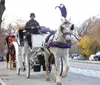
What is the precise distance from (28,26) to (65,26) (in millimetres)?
4358

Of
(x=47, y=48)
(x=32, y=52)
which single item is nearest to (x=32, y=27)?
(x=32, y=52)

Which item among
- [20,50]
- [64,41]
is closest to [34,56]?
[20,50]

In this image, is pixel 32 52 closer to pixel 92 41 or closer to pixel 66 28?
pixel 66 28

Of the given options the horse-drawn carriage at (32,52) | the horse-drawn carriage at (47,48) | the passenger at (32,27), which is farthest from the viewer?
the passenger at (32,27)

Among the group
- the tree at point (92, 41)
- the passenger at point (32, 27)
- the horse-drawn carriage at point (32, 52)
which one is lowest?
the horse-drawn carriage at point (32, 52)

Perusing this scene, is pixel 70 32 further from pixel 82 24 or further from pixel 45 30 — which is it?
pixel 82 24

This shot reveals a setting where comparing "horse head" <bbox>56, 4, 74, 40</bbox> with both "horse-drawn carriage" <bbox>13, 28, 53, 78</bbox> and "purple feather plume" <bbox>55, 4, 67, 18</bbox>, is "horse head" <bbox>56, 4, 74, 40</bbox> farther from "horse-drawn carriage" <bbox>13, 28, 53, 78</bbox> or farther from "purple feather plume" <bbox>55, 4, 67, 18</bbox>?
"horse-drawn carriage" <bbox>13, 28, 53, 78</bbox>

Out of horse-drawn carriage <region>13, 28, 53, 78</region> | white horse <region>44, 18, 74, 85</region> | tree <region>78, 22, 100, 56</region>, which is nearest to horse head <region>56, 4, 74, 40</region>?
white horse <region>44, 18, 74, 85</region>

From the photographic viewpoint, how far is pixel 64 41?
12562 mm

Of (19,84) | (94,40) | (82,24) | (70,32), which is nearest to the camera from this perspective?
(70,32)

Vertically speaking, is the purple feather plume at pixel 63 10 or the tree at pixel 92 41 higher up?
the tree at pixel 92 41

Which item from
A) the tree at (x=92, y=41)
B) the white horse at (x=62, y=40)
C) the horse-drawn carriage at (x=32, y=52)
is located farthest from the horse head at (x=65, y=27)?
the tree at (x=92, y=41)

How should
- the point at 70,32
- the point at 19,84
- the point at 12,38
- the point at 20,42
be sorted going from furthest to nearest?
1. the point at 12,38
2. the point at 20,42
3. the point at 19,84
4. the point at 70,32

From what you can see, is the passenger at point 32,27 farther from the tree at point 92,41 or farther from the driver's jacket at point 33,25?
the tree at point 92,41
